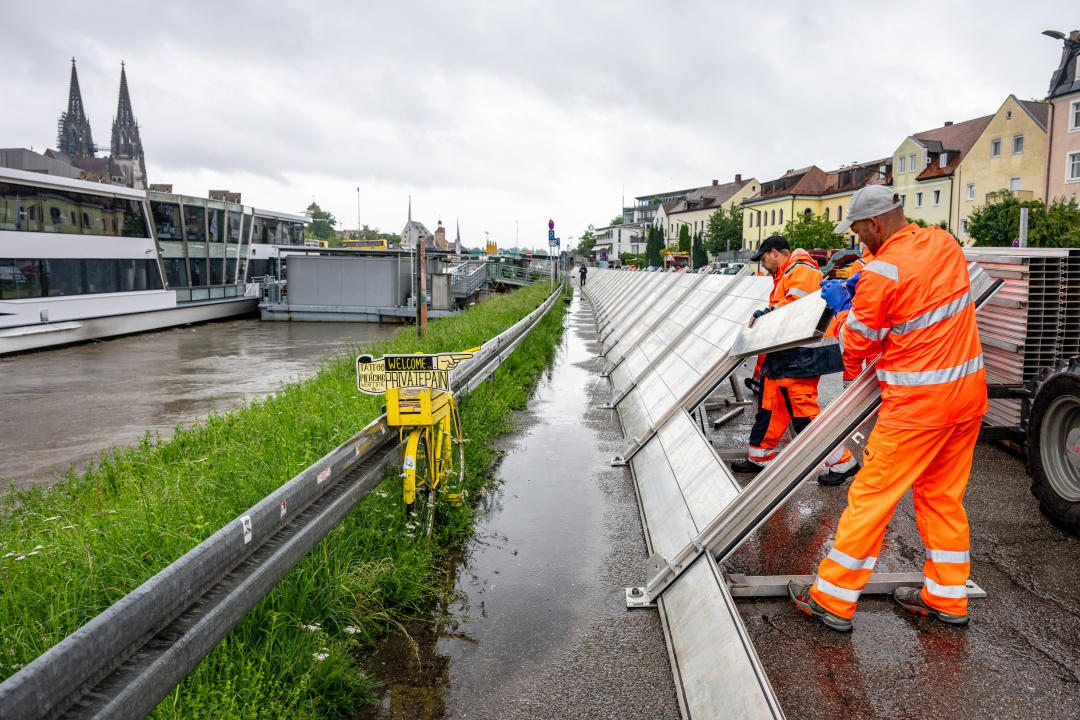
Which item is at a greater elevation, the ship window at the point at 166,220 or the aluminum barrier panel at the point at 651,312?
the ship window at the point at 166,220

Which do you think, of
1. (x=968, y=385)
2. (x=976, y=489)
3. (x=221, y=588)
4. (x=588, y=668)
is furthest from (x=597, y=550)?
(x=976, y=489)

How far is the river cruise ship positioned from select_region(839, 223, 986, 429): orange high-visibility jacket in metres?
23.9

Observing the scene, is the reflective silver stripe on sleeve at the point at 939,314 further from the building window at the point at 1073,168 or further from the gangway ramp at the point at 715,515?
the building window at the point at 1073,168

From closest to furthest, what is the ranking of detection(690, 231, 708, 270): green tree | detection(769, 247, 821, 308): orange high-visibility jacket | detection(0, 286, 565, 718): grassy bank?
detection(0, 286, 565, 718): grassy bank, detection(769, 247, 821, 308): orange high-visibility jacket, detection(690, 231, 708, 270): green tree

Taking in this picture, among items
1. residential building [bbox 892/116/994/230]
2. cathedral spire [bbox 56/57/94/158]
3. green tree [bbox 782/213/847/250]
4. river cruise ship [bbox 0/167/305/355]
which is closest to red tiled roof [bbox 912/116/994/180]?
residential building [bbox 892/116/994/230]

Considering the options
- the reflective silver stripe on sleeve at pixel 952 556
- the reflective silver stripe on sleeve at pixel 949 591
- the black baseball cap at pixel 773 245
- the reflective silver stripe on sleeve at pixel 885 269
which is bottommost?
the reflective silver stripe on sleeve at pixel 949 591

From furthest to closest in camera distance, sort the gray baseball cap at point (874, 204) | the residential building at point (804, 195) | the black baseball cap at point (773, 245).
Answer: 1. the residential building at point (804, 195)
2. the black baseball cap at point (773, 245)
3. the gray baseball cap at point (874, 204)

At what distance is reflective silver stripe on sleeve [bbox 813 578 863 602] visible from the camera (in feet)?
10.9

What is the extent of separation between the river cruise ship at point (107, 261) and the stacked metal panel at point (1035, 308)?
78.0ft

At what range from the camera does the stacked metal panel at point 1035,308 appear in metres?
5.27

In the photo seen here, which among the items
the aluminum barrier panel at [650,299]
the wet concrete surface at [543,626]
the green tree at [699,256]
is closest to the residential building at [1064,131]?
the aluminum barrier panel at [650,299]

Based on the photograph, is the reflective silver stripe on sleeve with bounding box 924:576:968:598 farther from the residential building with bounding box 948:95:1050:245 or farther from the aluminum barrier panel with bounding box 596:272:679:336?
the residential building with bounding box 948:95:1050:245

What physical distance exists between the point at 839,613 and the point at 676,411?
2649 mm

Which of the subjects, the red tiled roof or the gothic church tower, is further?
the gothic church tower
